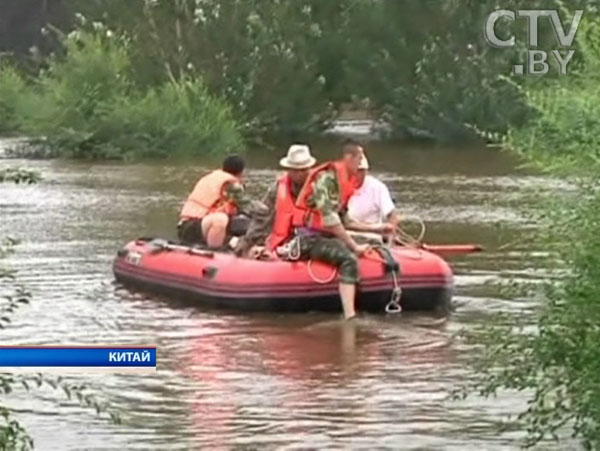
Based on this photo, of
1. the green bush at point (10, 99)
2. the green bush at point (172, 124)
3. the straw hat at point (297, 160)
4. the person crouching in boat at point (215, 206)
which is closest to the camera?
the straw hat at point (297, 160)

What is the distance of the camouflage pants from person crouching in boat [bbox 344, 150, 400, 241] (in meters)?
A: 0.54

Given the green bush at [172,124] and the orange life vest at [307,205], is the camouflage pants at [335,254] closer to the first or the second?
the orange life vest at [307,205]

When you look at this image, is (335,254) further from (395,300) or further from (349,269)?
(395,300)

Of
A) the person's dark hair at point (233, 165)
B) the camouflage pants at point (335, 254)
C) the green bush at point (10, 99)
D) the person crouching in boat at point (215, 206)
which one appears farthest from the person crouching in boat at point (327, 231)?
the green bush at point (10, 99)

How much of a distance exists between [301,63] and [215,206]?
2996 cm

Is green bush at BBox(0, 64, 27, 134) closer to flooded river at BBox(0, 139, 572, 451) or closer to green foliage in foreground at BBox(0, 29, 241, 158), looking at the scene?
green foliage in foreground at BBox(0, 29, 241, 158)

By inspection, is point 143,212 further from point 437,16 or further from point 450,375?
point 437,16

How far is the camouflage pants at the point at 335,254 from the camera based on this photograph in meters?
14.1

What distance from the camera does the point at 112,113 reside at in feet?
125

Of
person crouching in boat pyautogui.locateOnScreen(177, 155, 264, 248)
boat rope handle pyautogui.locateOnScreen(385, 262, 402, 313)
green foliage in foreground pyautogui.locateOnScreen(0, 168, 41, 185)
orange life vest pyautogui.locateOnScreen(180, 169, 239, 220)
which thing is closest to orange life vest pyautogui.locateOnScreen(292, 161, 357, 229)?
boat rope handle pyautogui.locateOnScreen(385, 262, 402, 313)

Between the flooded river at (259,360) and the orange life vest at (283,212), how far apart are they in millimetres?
669

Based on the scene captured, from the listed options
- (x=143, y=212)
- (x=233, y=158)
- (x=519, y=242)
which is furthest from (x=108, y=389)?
(x=143, y=212)

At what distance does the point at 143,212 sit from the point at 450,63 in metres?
22.2

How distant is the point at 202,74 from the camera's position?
4425 centimetres
